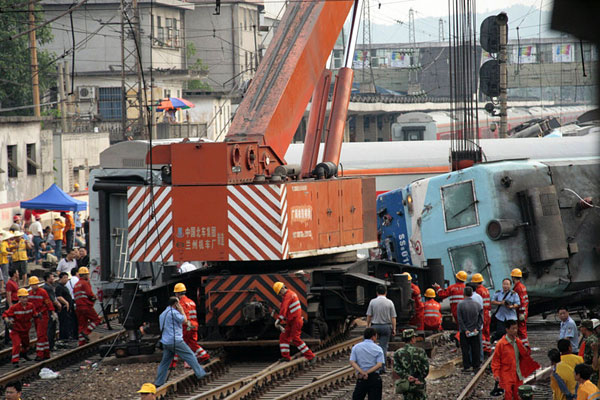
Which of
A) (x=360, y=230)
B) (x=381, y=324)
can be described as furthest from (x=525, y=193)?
(x=381, y=324)

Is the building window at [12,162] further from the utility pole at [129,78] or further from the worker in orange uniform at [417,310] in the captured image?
the worker in orange uniform at [417,310]

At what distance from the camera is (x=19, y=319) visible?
15.8m

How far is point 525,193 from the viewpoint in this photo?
16500mm

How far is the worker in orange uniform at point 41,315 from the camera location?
16.0 meters

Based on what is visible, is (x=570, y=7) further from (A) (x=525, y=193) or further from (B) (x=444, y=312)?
(B) (x=444, y=312)

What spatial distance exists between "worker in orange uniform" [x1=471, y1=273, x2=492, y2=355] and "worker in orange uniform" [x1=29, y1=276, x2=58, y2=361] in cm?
725

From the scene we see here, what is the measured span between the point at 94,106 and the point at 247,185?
44.7m

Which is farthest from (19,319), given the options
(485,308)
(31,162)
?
(31,162)

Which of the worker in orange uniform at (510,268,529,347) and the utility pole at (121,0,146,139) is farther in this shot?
the utility pole at (121,0,146,139)

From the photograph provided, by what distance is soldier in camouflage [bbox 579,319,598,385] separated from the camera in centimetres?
995

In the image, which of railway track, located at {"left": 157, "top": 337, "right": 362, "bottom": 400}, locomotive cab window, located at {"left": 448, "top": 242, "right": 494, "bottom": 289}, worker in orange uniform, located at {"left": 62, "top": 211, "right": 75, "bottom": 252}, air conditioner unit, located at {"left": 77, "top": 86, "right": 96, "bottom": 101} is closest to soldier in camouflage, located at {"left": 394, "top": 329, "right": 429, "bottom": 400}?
railway track, located at {"left": 157, "top": 337, "right": 362, "bottom": 400}

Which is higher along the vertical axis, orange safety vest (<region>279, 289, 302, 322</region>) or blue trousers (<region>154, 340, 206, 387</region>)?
orange safety vest (<region>279, 289, 302, 322</region>)

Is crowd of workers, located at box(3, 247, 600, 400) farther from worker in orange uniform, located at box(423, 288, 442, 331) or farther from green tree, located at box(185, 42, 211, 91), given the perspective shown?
green tree, located at box(185, 42, 211, 91)

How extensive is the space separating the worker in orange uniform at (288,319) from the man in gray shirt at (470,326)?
2.36 meters
